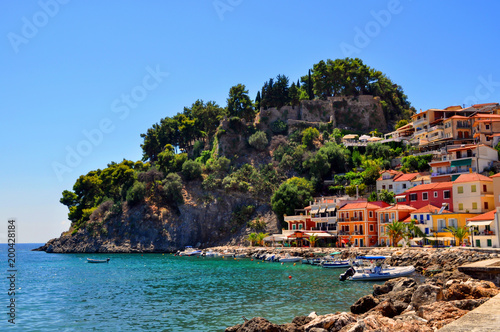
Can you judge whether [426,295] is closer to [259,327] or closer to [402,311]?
[402,311]

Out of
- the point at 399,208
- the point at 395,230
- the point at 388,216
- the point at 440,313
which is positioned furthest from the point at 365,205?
the point at 440,313

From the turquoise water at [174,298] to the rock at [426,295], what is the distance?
5661mm

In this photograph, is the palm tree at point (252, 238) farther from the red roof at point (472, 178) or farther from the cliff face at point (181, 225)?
the red roof at point (472, 178)

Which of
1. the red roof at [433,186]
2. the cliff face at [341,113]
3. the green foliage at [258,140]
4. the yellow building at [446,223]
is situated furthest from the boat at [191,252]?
the yellow building at [446,223]

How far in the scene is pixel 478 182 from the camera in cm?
5047

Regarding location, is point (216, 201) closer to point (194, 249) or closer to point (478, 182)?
point (194, 249)

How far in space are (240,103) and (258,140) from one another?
331 inches

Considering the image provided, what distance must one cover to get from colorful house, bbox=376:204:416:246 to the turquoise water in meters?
13.7

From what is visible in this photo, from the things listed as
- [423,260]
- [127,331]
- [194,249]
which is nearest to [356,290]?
[423,260]

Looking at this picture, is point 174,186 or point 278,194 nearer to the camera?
point 278,194

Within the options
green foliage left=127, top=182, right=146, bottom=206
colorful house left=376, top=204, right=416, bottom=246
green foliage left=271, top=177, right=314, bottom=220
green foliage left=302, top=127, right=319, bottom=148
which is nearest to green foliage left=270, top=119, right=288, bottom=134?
green foliage left=302, top=127, right=319, bottom=148

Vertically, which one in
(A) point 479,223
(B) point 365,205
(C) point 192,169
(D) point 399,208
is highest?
(C) point 192,169

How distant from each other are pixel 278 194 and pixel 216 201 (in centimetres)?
1419

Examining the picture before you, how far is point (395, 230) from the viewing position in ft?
170
